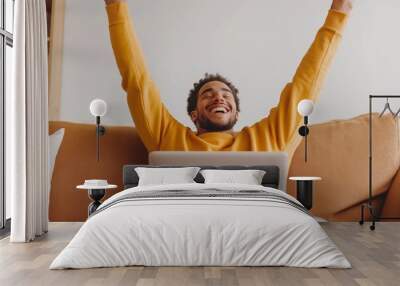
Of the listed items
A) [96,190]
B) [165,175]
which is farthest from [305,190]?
[96,190]

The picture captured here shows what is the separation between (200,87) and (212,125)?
19.2 inches

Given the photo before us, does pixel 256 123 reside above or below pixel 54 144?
above

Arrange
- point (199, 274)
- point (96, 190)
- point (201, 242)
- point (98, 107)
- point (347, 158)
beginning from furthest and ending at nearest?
1. point (347, 158)
2. point (98, 107)
3. point (96, 190)
4. point (201, 242)
5. point (199, 274)

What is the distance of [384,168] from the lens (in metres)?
6.99

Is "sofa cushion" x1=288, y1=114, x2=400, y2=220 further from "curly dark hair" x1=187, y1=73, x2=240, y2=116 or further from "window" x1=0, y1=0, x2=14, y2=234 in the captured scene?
"window" x1=0, y1=0, x2=14, y2=234

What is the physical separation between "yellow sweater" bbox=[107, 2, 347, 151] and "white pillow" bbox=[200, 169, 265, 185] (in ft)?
1.83

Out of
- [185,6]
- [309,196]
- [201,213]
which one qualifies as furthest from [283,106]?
[201,213]

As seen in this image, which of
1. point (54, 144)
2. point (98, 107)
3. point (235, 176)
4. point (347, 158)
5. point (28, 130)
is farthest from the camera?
point (54, 144)

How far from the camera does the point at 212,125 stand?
7070 millimetres

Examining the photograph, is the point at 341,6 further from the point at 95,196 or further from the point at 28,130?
the point at 28,130

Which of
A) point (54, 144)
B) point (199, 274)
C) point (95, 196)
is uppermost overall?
point (54, 144)

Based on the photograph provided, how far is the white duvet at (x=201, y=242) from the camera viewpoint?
432 centimetres

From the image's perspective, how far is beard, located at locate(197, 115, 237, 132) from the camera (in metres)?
7.05

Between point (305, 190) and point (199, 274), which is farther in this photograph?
point (305, 190)
